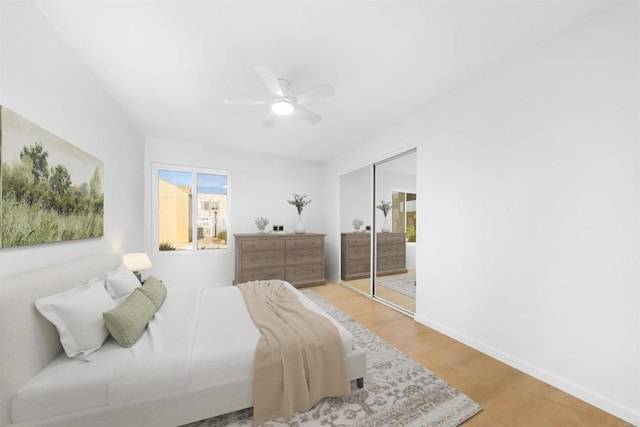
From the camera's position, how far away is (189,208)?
449 cm

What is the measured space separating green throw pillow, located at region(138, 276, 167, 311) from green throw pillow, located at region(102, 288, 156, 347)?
33 cm

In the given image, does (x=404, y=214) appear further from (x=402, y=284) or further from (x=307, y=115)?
(x=307, y=115)

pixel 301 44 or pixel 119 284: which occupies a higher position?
pixel 301 44

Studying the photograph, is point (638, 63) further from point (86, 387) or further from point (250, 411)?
point (86, 387)

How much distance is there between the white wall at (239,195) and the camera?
4.21m

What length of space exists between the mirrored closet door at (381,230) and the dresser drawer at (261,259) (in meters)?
1.31

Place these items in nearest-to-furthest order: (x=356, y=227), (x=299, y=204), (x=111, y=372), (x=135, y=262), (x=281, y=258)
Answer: (x=111, y=372), (x=135, y=262), (x=281, y=258), (x=356, y=227), (x=299, y=204)

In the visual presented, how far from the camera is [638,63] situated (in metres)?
1.51

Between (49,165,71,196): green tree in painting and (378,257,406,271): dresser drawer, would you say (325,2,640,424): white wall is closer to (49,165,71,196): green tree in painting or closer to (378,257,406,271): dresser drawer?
(378,257,406,271): dresser drawer

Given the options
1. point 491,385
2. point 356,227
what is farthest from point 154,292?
point 356,227

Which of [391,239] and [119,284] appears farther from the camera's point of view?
[391,239]

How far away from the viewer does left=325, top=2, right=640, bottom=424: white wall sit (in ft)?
5.14

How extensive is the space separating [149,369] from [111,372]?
0.19 m

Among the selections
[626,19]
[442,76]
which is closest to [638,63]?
[626,19]
